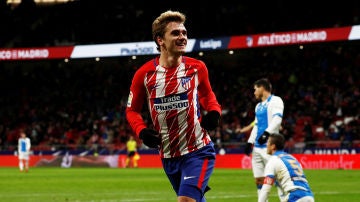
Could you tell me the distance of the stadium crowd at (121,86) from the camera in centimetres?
3791

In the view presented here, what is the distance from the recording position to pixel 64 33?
52.8m

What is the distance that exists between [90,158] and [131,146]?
14.8 ft

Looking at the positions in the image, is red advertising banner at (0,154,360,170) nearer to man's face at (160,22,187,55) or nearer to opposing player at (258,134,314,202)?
opposing player at (258,134,314,202)

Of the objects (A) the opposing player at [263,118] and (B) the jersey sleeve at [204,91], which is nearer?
(B) the jersey sleeve at [204,91]

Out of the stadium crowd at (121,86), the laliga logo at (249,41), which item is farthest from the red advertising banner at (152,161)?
the laliga logo at (249,41)

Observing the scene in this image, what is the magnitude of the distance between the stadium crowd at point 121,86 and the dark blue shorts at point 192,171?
25.6m

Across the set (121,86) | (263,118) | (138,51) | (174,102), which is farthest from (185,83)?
(121,86)

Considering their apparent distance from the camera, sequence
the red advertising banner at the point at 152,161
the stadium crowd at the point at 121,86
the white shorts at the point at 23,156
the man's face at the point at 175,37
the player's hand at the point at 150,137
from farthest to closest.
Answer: the white shorts at the point at 23,156, the stadium crowd at the point at 121,86, the red advertising banner at the point at 152,161, the man's face at the point at 175,37, the player's hand at the point at 150,137

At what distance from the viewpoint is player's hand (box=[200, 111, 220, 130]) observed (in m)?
6.89

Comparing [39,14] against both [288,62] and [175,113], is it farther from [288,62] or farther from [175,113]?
[175,113]

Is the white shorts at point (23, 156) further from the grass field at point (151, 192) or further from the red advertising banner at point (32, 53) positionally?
the grass field at point (151, 192)

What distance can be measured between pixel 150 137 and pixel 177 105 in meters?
0.44

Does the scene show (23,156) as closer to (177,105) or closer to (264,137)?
(264,137)

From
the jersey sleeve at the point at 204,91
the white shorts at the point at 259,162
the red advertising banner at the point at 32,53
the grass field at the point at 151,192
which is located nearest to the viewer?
the jersey sleeve at the point at 204,91
